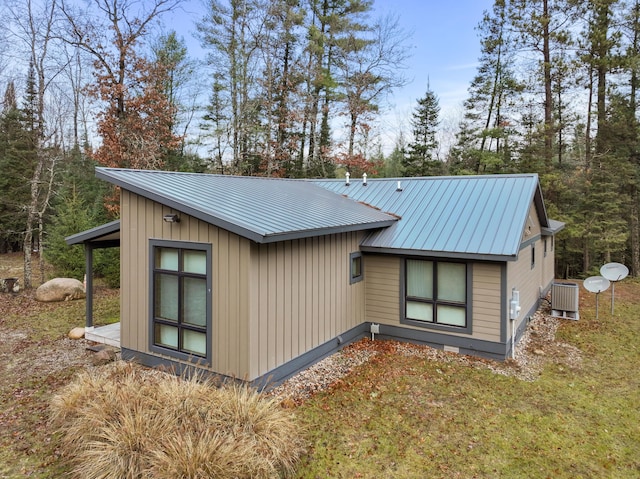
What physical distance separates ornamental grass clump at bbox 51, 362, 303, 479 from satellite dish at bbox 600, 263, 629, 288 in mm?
9691

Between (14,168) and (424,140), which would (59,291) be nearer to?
(14,168)

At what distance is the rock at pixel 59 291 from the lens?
1128cm

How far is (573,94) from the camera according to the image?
1914 cm

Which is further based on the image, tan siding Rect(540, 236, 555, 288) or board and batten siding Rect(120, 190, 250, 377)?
tan siding Rect(540, 236, 555, 288)

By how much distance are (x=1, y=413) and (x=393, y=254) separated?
6.64m

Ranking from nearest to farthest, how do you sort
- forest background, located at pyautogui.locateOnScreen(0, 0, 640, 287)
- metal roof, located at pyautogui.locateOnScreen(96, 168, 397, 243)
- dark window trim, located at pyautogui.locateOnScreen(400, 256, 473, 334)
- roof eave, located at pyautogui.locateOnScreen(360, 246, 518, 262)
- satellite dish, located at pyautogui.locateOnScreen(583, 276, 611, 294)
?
1. metal roof, located at pyautogui.locateOnScreen(96, 168, 397, 243)
2. roof eave, located at pyautogui.locateOnScreen(360, 246, 518, 262)
3. dark window trim, located at pyautogui.locateOnScreen(400, 256, 473, 334)
4. satellite dish, located at pyautogui.locateOnScreen(583, 276, 611, 294)
5. forest background, located at pyautogui.locateOnScreen(0, 0, 640, 287)

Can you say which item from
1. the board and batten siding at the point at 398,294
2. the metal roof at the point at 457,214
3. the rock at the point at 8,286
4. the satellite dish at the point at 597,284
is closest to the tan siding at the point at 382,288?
the board and batten siding at the point at 398,294

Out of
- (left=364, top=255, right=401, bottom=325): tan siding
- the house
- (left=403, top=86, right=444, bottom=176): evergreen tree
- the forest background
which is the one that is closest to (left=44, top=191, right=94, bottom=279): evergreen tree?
the forest background

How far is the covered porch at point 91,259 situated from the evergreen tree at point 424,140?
703 inches

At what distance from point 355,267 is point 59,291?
8694 mm

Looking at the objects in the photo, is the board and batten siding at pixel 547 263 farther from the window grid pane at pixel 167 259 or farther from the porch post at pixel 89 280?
the porch post at pixel 89 280

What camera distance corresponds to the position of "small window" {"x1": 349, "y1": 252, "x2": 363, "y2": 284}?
802 centimetres

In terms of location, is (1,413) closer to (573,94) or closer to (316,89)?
(316,89)

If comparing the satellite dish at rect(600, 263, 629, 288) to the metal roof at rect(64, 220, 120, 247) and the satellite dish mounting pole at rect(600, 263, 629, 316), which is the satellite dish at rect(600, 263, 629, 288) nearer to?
the satellite dish mounting pole at rect(600, 263, 629, 316)
